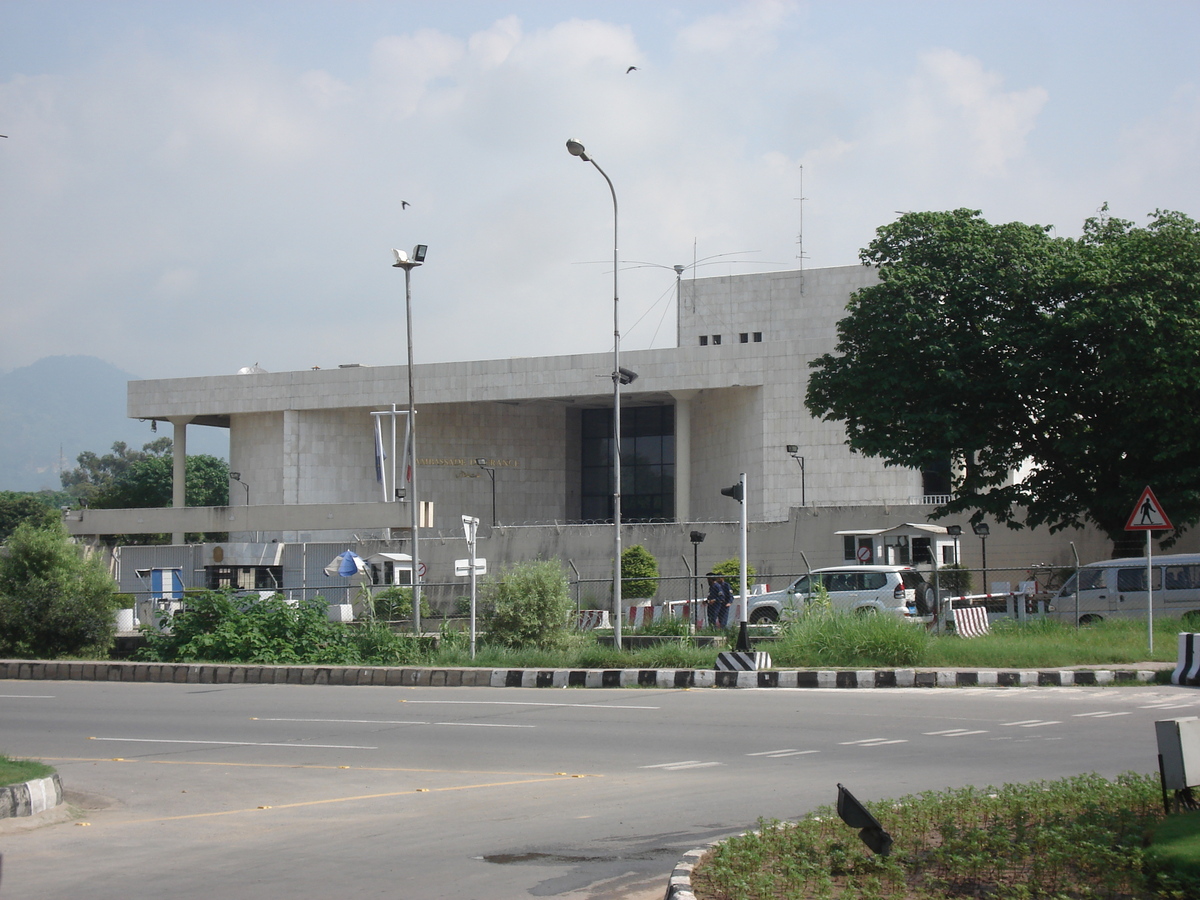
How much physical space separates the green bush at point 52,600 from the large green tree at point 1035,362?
19700 millimetres

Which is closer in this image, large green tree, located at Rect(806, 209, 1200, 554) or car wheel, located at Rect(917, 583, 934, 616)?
car wheel, located at Rect(917, 583, 934, 616)

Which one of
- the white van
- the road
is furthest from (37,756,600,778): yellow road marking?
the white van

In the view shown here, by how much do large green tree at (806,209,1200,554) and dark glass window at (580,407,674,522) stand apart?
34.2 metres

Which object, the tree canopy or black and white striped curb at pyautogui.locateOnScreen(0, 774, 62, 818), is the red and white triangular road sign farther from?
the tree canopy

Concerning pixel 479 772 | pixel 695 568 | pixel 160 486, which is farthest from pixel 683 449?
pixel 160 486

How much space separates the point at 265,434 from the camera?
6325 centimetres

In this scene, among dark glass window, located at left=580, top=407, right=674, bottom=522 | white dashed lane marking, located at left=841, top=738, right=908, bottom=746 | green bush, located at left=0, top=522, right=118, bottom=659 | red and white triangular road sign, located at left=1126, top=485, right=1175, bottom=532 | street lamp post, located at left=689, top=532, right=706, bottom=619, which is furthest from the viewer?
dark glass window, located at left=580, top=407, right=674, bottom=522

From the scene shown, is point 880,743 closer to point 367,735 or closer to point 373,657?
point 367,735

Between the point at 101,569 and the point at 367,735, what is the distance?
11921 mm

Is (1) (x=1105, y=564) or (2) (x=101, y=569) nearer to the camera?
(2) (x=101, y=569)

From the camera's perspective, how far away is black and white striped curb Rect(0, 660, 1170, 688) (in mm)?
16734

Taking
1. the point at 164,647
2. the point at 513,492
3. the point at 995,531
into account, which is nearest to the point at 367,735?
the point at 164,647

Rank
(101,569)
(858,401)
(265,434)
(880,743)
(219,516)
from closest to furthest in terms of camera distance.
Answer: (880,743) < (101,569) < (858,401) < (219,516) < (265,434)

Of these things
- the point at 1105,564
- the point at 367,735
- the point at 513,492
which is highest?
the point at 513,492
